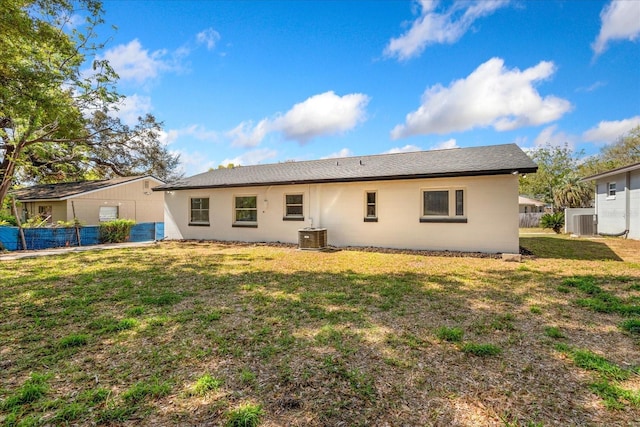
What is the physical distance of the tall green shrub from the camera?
1496 cm

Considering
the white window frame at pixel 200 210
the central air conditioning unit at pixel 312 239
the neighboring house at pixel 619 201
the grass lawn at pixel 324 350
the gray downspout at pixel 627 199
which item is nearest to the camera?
the grass lawn at pixel 324 350

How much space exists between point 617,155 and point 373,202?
120 feet

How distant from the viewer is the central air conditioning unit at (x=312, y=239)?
11.0 m

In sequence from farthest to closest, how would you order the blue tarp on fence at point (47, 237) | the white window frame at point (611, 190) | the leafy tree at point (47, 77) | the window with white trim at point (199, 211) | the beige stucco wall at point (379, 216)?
1. the white window frame at point (611, 190)
2. the window with white trim at point (199, 211)
3. the blue tarp on fence at point (47, 237)
4. the leafy tree at point (47, 77)
5. the beige stucco wall at point (379, 216)

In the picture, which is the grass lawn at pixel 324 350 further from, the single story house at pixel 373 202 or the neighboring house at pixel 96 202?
the neighboring house at pixel 96 202

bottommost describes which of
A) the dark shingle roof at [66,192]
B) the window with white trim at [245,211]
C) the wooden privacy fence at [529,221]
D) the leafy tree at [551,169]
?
the wooden privacy fence at [529,221]

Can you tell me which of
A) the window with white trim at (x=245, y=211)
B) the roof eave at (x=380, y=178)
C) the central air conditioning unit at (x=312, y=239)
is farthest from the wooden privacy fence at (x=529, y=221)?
the window with white trim at (x=245, y=211)

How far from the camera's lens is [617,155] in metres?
32.1

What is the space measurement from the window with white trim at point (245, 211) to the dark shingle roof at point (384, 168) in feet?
2.69

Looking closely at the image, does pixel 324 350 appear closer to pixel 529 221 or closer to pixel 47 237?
pixel 47 237

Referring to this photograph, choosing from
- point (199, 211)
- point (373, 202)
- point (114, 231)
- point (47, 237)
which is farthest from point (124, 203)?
point (373, 202)

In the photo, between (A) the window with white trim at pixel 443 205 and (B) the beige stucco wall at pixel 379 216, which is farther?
(A) the window with white trim at pixel 443 205

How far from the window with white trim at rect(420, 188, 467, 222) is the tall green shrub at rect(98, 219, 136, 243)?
14648 millimetres

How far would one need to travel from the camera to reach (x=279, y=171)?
14.2 m
